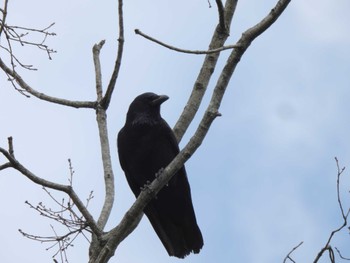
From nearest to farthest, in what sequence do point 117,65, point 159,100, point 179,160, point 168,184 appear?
point 179,160 → point 117,65 → point 168,184 → point 159,100

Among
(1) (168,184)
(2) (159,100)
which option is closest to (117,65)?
(1) (168,184)

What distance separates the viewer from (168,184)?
6.91 m

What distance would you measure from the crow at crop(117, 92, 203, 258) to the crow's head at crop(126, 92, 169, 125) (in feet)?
0.06

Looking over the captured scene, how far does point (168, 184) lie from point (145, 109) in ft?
3.14

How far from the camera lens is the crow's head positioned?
23.8 ft

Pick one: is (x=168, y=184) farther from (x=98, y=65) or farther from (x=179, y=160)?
(x=179, y=160)

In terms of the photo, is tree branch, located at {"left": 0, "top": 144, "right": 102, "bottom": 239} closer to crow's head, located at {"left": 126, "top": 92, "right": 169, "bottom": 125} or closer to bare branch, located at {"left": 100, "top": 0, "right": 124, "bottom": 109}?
bare branch, located at {"left": 100, "top": 0, "right": 124, "bottom": 109}

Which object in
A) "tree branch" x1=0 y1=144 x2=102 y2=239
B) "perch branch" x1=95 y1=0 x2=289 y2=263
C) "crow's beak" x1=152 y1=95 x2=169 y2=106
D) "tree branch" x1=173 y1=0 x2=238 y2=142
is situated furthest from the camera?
"crow's beak" x1=152 y1=95 x2=169 y2=106

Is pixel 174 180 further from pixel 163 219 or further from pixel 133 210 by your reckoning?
pixel 133 210

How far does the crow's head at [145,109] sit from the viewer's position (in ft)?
23.8

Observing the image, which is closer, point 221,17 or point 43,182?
point 43,182

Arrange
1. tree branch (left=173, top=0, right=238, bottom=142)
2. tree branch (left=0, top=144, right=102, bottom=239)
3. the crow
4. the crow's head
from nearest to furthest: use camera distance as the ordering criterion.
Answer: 1. tree branch (left=0, top=144, right=102, bottom=239)
2. tree branch (left=173, top=0, right=238, bottom=142)
3. the crow
4. the crow's head

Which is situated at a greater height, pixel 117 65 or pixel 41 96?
pixel 41 96

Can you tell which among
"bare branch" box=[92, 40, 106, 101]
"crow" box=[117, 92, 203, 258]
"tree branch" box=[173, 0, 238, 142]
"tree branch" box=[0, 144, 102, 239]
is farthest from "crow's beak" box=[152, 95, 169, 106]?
"tree branch" box=[0, 144, 102, 239]
